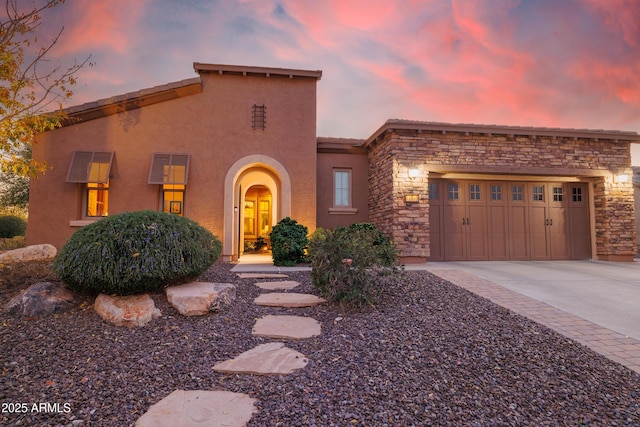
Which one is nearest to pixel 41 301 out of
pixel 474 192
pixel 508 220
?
pixel 474 192

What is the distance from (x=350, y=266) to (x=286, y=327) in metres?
1.09

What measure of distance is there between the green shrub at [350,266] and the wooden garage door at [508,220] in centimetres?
557

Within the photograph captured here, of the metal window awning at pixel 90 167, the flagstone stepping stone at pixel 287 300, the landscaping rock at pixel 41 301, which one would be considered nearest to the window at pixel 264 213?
the metal window awning at pixel 90 167

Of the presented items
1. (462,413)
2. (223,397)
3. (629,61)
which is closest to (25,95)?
(223,397)

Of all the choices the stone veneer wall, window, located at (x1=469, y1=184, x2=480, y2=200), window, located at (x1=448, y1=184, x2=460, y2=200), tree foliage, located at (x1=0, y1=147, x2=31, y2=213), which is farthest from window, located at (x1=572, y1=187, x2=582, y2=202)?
tree foliage, located at (x1=0, y1=147, x2=31, y2=213)

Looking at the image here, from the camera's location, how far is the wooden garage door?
916 cm

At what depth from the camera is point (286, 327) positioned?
3.29 meters

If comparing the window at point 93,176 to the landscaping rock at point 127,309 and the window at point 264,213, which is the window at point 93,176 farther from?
the window at point 264,213

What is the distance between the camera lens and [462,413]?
197 centimetres

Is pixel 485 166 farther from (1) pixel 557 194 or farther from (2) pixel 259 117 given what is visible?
(2) pixel 259 117

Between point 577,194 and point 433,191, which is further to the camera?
point 577,194

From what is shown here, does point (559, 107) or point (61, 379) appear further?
point (559, 107)

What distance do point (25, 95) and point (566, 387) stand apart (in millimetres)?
7876

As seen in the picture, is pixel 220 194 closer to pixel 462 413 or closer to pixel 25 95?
pixel 25 95
